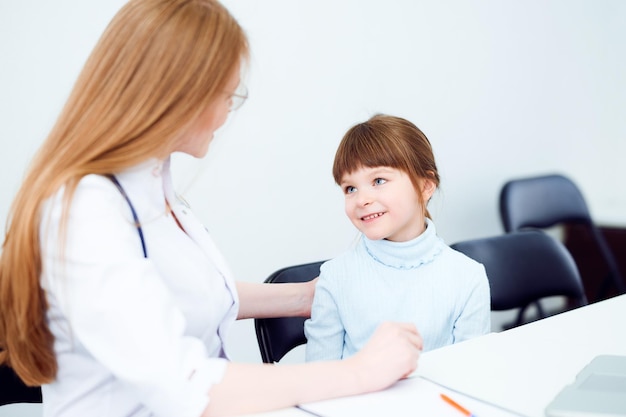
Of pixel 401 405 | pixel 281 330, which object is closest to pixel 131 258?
pixel 401 405

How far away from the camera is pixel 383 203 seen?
1.55 meters

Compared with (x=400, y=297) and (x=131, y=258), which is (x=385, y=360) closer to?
(x=131, y=258)

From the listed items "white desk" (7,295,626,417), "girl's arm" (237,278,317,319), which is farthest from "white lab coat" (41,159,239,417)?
"girl's arm" (237,278,317,319)

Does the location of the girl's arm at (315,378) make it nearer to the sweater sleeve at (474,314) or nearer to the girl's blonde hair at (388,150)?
the sweater sleeve at (474,314)

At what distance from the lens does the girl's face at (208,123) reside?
1.08 meters

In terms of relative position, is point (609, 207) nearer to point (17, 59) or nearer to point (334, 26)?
point (334, 26)

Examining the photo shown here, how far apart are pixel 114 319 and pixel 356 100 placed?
77.4 inches

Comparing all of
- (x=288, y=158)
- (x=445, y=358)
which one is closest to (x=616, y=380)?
(x=445, y=358)

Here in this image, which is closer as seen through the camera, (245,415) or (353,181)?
(245,415)

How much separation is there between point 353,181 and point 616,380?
734 millimetres

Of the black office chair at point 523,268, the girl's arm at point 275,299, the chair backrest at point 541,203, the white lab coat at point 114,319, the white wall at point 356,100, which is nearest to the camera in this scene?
the white lab coat at point 114,319

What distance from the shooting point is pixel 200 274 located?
3.82 ft

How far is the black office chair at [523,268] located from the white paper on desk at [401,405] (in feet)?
2.93

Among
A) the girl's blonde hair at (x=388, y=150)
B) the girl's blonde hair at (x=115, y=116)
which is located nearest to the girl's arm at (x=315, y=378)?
the girl's blonde hair at (x=115, y=116)
